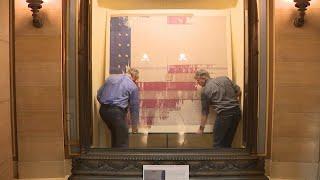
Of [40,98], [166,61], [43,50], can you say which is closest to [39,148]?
[40,98]

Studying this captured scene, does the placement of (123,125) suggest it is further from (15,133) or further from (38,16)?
(38,16)

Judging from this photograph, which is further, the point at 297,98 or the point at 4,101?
the point at 297,98

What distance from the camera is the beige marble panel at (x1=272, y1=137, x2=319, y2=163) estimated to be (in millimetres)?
Answer: 1349

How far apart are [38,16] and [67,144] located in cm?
60

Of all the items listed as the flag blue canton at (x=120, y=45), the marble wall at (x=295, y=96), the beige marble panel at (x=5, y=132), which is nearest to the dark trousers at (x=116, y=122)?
the flag blue canton at (x=120, y=45)

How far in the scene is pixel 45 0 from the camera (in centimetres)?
134

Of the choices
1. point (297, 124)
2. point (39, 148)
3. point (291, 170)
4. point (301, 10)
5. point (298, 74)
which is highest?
point (301, 10)

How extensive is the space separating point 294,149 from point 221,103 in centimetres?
40

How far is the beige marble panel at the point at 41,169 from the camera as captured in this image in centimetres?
137

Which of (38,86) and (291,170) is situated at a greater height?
(38,86)

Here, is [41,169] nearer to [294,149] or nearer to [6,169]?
[6,169]

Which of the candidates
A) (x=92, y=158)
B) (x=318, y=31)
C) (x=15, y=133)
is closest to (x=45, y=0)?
(x=15, y=133)

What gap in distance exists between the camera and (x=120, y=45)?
4.45ft

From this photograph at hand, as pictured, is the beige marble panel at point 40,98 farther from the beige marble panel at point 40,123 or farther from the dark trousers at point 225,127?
the dark trousers at point 225,127
